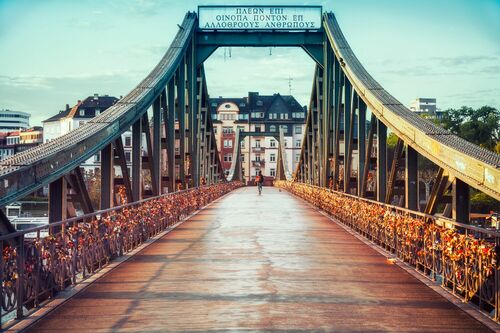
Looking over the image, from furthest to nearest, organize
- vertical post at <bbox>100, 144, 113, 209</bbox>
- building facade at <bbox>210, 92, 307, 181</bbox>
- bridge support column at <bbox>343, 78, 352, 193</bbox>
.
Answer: building facade at <bbox>210, 92, 307, 181</bbox>
bridge support column at <bbox>343, 78, 352, 193</bbox>
vertical post at <bbox>100, 144, 113, 209</bbox>

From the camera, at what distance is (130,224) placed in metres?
15.8

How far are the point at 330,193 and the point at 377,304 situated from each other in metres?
19.3

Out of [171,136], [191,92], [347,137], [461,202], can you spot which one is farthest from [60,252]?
[191,92]

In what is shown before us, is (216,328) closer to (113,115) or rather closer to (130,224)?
(130,224)

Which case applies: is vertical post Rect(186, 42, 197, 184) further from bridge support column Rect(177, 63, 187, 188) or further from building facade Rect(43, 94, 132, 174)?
building facade Rect(43, 94, 132, 174)

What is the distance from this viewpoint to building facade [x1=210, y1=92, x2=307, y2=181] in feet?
423

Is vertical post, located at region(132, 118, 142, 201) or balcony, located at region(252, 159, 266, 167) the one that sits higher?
vertical post, located at region(132, 118, 142, 201)

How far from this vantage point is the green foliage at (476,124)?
83.4 metres

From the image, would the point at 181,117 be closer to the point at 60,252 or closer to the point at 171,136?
the point at 171,136

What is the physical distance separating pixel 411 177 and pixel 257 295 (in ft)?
21.7

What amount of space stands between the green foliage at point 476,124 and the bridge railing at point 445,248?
68.2 meters

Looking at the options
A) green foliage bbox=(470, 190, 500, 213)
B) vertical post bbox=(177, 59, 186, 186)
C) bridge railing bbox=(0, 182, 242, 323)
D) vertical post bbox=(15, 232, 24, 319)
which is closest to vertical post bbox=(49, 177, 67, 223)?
bridge railing bbox=(0, 182, 242, 323)

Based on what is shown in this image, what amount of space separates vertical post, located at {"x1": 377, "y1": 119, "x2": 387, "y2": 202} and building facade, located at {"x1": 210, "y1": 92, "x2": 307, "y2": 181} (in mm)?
107520

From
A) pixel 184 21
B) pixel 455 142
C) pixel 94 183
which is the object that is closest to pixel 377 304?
pixel 455 142
